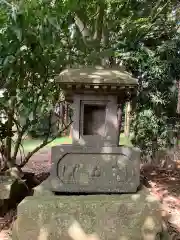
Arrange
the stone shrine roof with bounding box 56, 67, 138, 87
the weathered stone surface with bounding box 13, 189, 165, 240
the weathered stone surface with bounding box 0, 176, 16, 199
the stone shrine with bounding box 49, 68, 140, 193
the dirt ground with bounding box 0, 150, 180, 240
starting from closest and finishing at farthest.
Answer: the weathered stone surface with bounding box 13, 189, 165, 240 → the stone shrine roof with bounding box 56, 67, 138, 87 → the stone shrine with bounding box 49, 68, 140, 193 → the dirt ground with bounding box 0, 150, 180, 240 → the weathered stone surface with bounding box 0, 176, 16, 199

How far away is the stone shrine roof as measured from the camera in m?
3.69

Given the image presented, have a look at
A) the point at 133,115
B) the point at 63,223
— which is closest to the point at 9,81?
the point at 63,223

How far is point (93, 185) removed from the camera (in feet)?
13.2

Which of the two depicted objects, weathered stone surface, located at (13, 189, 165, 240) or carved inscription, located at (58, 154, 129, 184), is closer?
weathered stone surface, located at (13, 189, 165, 240)

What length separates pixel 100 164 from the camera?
4027mm

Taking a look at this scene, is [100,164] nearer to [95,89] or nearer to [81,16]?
[95,89]

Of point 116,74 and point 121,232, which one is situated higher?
point 116,74

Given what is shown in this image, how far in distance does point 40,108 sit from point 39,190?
4.16 feet

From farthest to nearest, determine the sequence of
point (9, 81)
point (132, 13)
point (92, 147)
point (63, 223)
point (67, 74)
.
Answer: point (132, 13)
point (9, 81)
point (92, 147)
point (67, 74)
point (63, 223)

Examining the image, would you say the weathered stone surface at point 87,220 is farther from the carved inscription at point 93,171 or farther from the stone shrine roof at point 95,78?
the stone shrine roof at point 95,78

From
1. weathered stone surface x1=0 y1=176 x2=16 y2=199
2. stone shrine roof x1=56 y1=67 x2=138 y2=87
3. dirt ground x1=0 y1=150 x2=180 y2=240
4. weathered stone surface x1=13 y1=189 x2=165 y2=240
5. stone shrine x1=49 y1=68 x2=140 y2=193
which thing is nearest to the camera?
weathered stone surface x1=13 y1=189 x2=165 y2=240

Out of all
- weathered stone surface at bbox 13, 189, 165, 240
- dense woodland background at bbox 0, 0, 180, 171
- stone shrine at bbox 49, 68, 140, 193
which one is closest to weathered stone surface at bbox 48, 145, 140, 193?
Result: stone shrine at bbox 49, 68, 140, 193

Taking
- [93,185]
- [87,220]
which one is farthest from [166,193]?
[87,220]

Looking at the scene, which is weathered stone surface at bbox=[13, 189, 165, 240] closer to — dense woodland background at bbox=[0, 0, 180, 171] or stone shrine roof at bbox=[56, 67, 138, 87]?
dense woodland background at bbox=[0, 0, 180, 171]
